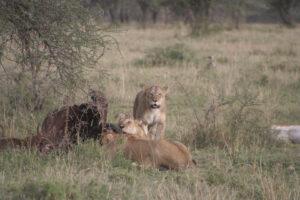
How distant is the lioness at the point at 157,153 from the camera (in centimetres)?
778

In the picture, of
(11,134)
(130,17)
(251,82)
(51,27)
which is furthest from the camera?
(130,17)

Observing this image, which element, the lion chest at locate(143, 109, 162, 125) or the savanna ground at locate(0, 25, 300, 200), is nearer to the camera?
the savanna ground at locate(0, 25, 300, 200)

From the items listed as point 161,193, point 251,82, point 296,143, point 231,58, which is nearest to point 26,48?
point 161,193

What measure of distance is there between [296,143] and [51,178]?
4.38m

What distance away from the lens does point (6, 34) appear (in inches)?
332

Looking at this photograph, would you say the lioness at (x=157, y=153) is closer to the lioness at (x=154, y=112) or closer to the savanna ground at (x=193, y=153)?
the savanna ground at (x=193, y=153)

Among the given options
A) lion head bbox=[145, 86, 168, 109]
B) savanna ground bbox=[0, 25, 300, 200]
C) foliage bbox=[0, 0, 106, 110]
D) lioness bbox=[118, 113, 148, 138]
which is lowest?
savanna ground bbox=[0, 25, 300, 200]

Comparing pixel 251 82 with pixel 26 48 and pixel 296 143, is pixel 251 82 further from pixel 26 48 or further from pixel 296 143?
pixel 26 48

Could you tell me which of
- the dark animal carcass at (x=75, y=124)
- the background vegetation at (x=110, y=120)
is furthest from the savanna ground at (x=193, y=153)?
the dark animal carcass at (x=75, y=124)

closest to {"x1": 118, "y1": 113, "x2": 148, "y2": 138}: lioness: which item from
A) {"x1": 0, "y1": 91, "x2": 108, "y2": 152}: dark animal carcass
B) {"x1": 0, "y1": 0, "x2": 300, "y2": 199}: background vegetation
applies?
{"x1": 0, "y1": 91, "x2": 108, "y2": 152}: dark animal carcass

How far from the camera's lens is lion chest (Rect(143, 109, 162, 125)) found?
9773 millimetres

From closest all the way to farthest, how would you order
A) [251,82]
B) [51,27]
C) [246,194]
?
[246,194] < [51,27] < [251,82]

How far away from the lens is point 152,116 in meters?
9.80

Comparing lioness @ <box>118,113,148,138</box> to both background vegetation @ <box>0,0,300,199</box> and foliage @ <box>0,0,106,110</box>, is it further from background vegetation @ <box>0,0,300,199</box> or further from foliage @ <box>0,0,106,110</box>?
foliage @ <box>0,0,106,110</box>
